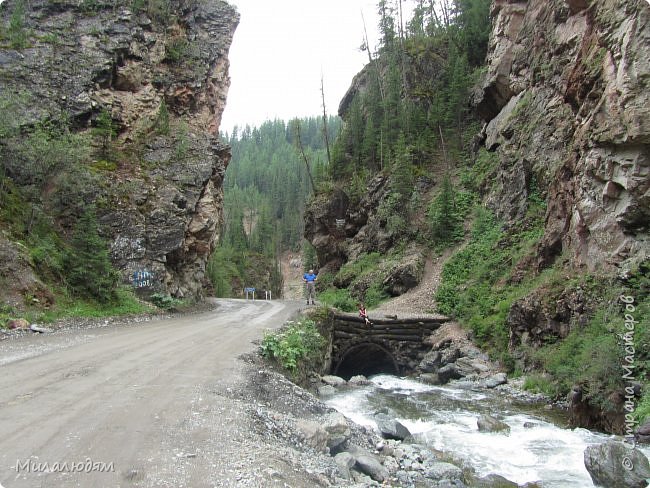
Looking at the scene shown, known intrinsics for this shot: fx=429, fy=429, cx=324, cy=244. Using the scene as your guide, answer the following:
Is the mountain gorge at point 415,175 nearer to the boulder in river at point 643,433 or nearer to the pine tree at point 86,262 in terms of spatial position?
the pine tree at point 86,262

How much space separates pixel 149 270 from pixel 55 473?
55.7 ft

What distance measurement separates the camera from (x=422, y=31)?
162 feet

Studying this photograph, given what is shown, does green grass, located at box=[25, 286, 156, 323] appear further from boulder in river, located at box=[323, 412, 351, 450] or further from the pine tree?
boulder in river, located at box=[323, 412, 351, 450]

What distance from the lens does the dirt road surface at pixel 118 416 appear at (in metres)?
4.49

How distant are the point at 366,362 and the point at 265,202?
87.8 m

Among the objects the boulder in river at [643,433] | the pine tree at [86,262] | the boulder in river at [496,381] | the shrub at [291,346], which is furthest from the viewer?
the pine tree at [86,262]

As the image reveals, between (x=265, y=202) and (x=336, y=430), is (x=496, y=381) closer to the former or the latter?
(x=336, y=430)

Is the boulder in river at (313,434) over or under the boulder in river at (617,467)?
over

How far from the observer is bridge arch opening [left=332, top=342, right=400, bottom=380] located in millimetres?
20609

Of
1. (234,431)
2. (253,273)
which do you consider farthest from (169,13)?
(253,273)

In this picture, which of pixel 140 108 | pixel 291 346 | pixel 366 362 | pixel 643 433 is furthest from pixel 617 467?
pixel 140 108

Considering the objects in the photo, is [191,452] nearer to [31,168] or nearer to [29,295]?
[29,295]

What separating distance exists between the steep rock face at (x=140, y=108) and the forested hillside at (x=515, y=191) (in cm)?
1093

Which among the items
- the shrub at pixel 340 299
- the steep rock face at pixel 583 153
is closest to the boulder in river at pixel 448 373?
the steep rock face at pixel 583 153
